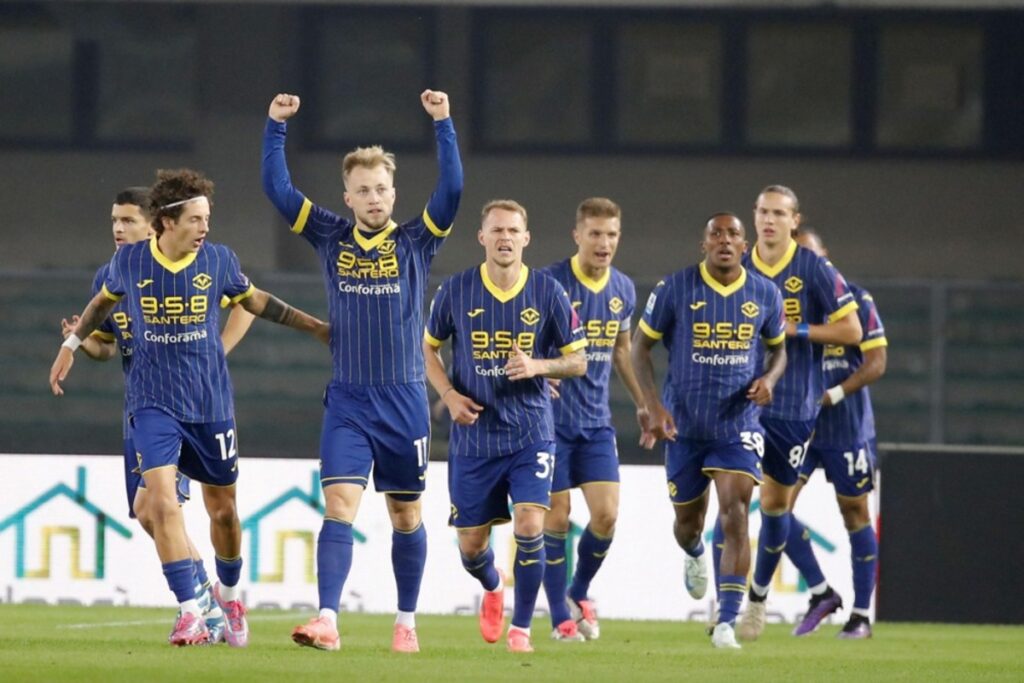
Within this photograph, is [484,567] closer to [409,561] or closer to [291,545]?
[409,561]

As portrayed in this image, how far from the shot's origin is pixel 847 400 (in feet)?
40.3

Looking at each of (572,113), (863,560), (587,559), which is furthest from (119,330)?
(572,113)

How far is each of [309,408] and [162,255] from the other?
28.6ft

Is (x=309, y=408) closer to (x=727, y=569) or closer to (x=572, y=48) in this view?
(x=572, y=48)

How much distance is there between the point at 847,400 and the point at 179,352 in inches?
187

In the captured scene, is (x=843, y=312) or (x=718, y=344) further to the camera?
(x=843, y=312)

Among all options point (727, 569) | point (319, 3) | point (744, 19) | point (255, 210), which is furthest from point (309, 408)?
point (727, 569)

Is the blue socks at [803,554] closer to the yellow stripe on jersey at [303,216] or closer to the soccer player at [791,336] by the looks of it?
the soccer player at [791,336]

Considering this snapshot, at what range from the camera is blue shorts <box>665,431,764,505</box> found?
10.5 m

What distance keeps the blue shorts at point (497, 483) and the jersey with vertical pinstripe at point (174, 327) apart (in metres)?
1.18

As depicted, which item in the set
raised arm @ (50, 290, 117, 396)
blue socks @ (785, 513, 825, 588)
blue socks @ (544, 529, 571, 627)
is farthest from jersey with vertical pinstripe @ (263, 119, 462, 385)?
blue socks @ (785, 513, 825, 588)

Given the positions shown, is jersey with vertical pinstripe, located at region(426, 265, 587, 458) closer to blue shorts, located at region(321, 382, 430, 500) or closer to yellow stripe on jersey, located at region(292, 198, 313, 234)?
blue shorts, located at region(321, 382, 430, 500)

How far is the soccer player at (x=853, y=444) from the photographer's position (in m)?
12.1

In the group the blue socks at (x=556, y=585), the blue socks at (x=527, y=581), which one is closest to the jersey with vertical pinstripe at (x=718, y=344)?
the blue socks at (x=556, y=585)
